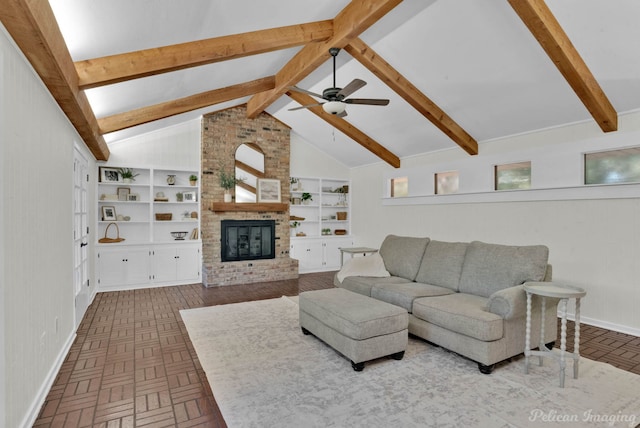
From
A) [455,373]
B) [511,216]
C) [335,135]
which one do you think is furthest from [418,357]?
[335,135]

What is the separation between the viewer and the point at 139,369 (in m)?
2.98

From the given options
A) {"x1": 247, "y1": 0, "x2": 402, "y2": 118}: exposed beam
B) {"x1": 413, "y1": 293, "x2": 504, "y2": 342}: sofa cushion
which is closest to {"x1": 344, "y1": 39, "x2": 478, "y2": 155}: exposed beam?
{"x1": 247, "y1": 0, "x2": 402, "y2": 118}: exposed beam

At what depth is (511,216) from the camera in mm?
5078

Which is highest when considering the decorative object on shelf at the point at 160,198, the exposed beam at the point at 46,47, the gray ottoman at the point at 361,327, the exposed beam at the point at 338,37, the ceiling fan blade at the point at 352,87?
the exposed beam at the point at 338,37

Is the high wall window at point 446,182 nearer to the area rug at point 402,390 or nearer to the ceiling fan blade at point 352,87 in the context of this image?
the ceiling fan blade at point 352,87

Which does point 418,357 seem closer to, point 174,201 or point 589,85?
point 589,85

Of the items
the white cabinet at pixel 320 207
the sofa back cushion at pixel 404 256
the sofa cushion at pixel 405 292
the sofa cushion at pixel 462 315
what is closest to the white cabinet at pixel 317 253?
the white cabinet at pixel 320 207

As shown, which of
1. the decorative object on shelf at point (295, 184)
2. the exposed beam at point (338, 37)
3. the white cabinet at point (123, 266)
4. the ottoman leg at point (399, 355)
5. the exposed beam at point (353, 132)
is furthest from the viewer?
the decorative object on shelf at point (295, 184)

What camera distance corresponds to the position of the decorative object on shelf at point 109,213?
6062 mm

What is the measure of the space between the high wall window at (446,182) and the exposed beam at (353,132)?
105cm

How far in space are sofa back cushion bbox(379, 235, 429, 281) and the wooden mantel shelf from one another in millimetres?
2944

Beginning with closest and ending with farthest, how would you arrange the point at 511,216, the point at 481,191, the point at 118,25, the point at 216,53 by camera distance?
the point at 118,25, the point at 216,53, the point at 511,216, the point at 481,191

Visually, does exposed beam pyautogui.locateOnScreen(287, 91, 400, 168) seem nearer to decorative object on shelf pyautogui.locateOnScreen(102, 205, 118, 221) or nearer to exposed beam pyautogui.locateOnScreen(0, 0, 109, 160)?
decorative object on shelf pyautogui.locateOnScreen(102, 205, 118, 221)

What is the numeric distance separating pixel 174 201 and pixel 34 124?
4405mm
